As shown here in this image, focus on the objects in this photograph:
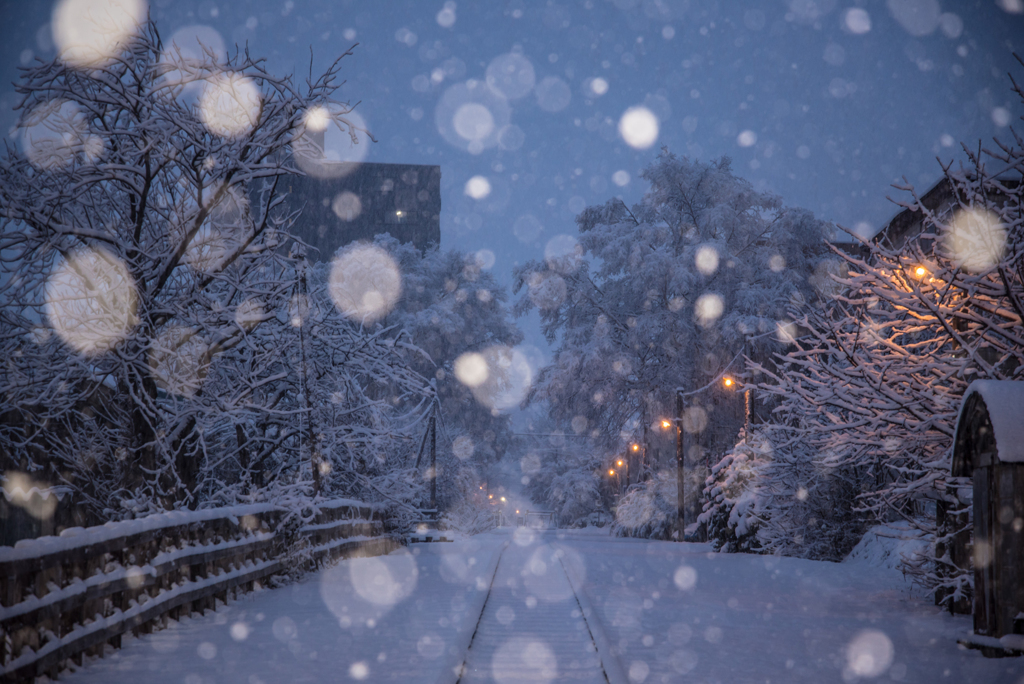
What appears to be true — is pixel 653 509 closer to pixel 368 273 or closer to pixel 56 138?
pixel 368 273

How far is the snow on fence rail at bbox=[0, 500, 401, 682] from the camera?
5.99m

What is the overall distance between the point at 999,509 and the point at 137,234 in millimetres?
11329

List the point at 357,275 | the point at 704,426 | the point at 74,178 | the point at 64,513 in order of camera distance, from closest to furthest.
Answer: the point at 74,178, the point at 64,513, the point at 704,426, the point at 357,275

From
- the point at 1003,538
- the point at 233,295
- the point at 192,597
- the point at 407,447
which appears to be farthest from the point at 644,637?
the point at 407,447

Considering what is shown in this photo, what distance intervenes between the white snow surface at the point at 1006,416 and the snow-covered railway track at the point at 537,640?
4341 mm

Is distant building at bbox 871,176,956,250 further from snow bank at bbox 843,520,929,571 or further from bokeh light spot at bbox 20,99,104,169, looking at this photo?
bokeh light spot at bbox 20,99,104,169

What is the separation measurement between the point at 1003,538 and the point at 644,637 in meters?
3.70

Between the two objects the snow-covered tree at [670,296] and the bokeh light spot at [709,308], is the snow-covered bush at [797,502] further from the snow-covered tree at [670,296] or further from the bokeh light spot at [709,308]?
the bokeh light spot at [709,308]

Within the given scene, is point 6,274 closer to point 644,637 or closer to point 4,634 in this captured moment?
point 4,634

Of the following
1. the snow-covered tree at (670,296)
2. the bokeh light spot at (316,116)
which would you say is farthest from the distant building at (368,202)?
the bokeh light spot at (316,116)

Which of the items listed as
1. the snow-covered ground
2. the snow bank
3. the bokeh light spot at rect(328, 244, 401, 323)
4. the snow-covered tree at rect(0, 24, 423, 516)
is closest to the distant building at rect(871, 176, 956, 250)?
the snow bank

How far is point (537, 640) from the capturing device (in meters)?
9.05

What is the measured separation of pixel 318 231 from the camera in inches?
3039

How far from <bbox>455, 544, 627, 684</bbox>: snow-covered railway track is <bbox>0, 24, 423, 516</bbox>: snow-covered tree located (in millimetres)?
4407
